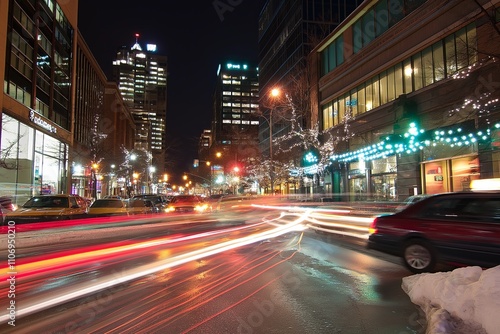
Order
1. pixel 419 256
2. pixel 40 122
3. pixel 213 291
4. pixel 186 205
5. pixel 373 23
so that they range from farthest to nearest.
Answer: pixel 40 122 < pixel 373 23 < pixel 186 205 < pixel 419 256 < pixel 213 291

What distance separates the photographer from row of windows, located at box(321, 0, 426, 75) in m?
25.9

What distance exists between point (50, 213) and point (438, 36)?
22.1m

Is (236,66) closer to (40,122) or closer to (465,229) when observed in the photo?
(40,122)

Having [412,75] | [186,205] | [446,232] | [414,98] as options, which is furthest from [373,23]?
[446,232]

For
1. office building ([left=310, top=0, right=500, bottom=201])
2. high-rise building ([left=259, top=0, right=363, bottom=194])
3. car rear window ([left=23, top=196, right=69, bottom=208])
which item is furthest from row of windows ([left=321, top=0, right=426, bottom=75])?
car rear window ([left=23, top=196, right=69, bottom=208])

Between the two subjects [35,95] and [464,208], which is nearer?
[464,208]

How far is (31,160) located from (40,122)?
133 inches

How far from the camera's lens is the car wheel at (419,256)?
7286 millimetres

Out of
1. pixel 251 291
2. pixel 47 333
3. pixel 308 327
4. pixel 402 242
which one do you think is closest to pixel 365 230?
pixel 402 242

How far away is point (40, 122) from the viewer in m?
31.8

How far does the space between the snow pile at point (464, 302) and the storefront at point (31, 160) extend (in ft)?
87.5

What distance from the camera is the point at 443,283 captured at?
498 centimetres

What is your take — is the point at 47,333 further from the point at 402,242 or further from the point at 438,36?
the point at 438,36

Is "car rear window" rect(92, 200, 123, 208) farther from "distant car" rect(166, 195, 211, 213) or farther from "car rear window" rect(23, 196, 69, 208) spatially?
"distant car" rect(166, 195, 211, 213)
